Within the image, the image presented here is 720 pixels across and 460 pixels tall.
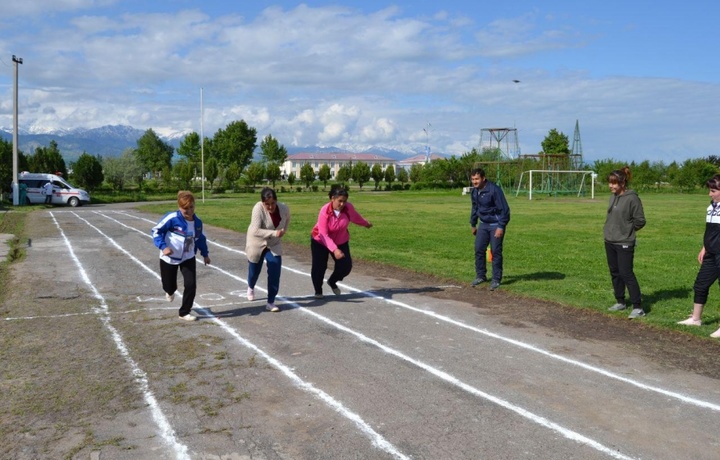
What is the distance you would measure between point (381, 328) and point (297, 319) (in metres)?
1.20

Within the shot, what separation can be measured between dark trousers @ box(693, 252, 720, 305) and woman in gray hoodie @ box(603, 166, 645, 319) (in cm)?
87

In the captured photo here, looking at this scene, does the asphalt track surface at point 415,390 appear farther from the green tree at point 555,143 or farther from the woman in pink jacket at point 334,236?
the green tree at point 555,143

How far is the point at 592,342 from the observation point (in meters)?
7.70

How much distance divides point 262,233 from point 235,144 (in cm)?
10326

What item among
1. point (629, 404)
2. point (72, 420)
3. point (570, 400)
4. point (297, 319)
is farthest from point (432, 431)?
point (297, 319)

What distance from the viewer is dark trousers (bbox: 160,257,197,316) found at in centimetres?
858

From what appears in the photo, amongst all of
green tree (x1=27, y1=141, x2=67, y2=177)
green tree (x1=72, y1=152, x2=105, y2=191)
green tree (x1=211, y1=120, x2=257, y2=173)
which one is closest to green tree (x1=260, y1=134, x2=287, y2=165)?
green tree (x1=211, y1=120, x2=257, y2=173)

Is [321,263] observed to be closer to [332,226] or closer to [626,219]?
[332,226]

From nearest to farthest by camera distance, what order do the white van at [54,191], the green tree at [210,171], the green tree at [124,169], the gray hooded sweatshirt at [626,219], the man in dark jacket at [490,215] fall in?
the gray hooded sweatshirt at [626,219]
the man in dark jacket at [490,215]
the white van at [54,191]
the green tree at [210,171]
the green tree at [124,169]

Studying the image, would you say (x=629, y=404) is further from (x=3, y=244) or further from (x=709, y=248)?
(x=3, y=244)

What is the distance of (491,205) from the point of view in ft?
35.8

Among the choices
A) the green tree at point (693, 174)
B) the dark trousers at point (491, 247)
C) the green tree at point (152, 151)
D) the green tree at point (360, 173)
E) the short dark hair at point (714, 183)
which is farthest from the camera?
the green tree at point (152, 151)

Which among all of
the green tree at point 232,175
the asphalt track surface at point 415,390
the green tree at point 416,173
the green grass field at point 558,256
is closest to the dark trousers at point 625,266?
the green grass field at point 558,256

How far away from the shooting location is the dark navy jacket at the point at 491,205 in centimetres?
1085
